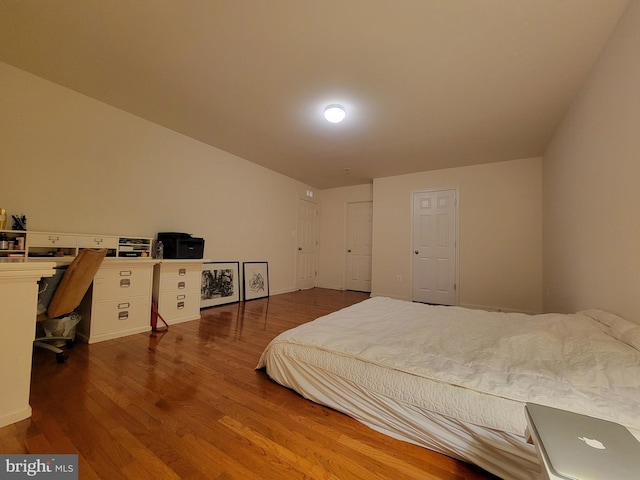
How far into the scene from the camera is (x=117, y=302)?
2.52m

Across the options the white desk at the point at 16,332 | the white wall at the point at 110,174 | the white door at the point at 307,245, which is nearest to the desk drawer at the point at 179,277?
the white wall at the point at 110,174

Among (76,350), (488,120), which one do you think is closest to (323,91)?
(488,120)

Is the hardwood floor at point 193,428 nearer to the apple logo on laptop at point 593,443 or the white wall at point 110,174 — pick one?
the apple logo on laptop at point 593,443

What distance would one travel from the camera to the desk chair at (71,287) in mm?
1954

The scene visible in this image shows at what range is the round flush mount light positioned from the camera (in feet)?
8.72

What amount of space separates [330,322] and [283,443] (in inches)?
35.3

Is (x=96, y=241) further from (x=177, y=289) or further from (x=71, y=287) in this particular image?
(x=177, y=289)

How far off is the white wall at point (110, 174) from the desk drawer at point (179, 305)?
0.83m

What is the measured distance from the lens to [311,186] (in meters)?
6.00

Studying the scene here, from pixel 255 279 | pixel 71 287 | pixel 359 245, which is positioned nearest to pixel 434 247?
pixel 359 245

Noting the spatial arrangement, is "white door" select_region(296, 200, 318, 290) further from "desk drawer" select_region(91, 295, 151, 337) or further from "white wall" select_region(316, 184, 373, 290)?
"desk drawer" select_region(91, 295, 151, 337)

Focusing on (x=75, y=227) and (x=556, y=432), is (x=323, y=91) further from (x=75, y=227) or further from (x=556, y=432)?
(x=75, y=227)

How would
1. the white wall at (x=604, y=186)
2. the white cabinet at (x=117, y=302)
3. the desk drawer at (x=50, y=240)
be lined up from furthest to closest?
the white cabinet at (x=117, y=302)
the desk drawer at (x=50, y=240)
the white wall at (x=604, y=186)

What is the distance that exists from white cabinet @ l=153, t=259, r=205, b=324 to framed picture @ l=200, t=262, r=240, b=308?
0.48 metres
